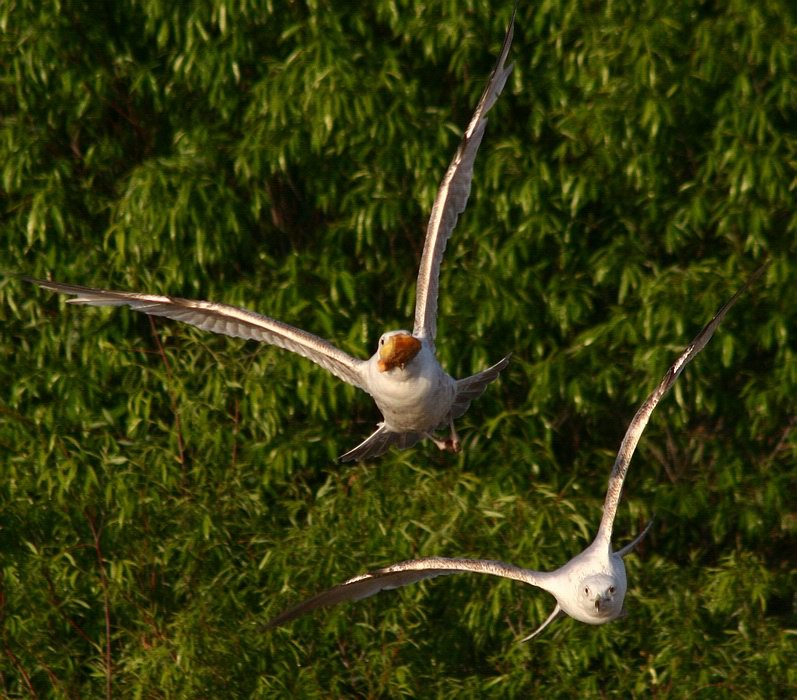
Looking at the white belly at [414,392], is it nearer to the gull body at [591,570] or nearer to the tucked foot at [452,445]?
the tucked foot at [452,445]

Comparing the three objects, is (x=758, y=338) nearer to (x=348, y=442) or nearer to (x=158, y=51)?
(x=348, y=442)

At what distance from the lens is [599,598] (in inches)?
252

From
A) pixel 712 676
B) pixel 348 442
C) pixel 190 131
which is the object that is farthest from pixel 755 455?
pixel 190 131

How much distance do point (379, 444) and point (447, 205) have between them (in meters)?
1.05

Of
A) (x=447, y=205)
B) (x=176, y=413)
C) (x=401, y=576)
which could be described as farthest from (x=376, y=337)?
(x=401, y=576)

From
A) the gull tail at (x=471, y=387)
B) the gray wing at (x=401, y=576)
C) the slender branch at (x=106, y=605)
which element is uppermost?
the gull tail at (x=471, y=387)

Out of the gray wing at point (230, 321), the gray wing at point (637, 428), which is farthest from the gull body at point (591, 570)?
the gray wing at point (230, 321)

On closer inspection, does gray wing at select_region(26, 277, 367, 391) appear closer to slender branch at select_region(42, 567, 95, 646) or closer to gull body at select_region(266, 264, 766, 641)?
gull body at select_region(266, 264, 766, 641)

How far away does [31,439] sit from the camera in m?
8.09

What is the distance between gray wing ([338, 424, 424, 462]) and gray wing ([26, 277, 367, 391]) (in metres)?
0.28

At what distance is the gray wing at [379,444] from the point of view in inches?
287

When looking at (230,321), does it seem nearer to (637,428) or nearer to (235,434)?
(235,434)

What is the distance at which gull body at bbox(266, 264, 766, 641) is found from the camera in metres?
6.48

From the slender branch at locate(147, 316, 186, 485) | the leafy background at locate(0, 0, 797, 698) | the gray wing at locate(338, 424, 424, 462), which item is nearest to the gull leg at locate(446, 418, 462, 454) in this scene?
the gray wing at locate(338, 424, 424, 462)
